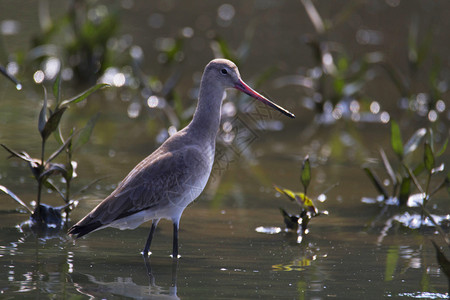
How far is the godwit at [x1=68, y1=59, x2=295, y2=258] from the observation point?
595 centimetres

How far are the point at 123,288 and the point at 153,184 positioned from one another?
111 centimetres

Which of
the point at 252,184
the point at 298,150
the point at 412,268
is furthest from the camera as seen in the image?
the point at 298,150

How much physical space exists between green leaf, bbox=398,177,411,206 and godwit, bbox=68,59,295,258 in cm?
192

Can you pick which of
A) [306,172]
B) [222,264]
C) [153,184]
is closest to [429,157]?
[306,172]

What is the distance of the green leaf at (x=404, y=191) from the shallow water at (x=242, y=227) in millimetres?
158

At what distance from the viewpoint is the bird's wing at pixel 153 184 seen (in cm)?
595

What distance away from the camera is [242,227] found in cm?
682

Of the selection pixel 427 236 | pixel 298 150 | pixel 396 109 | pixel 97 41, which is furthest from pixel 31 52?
pixel 427 236

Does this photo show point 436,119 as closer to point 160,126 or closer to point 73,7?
point 160,126

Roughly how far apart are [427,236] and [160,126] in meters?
4.58

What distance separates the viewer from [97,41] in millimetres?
11594

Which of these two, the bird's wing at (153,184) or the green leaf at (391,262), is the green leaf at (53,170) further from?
the green leaf at (391,262)

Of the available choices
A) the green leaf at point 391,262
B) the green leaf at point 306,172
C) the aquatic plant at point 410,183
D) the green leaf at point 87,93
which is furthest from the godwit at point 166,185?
the aquatic plant at point 410,183

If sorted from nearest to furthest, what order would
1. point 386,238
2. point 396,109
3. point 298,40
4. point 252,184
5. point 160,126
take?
point 386,238
point 252,184
point 160,126
point 396,109
point 298,40
